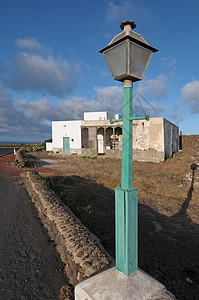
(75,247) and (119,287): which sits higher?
(119,287)

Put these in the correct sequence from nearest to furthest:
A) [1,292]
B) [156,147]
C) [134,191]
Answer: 1. [134,191]
2. [1,292]
3. [156,147]

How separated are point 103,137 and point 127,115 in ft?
72.3

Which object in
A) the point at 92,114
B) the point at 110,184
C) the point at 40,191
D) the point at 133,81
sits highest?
the point at 92,114

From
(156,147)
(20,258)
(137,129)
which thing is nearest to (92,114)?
(137,129)

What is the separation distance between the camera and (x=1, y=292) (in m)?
2.20

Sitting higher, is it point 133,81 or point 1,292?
point 133,81

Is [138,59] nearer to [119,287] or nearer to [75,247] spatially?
[119,287]

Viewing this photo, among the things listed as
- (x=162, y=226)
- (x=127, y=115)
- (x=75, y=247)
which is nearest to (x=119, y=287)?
(x=75, y=247)

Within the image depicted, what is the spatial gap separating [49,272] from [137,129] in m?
17.0

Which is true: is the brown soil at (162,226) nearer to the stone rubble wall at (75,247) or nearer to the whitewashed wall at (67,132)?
the stone rubble wall at (75,247)

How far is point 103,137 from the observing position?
77.8 ft

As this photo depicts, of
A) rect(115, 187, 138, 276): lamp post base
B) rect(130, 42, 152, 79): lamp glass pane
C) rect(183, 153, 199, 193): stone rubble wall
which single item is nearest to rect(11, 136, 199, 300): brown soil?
rect(183, 153, 199, 193): stone rubble wall

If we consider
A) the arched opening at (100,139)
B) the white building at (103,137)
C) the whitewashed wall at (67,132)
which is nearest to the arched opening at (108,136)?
the white building at (103,137)

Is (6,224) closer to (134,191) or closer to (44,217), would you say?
(44,217)
